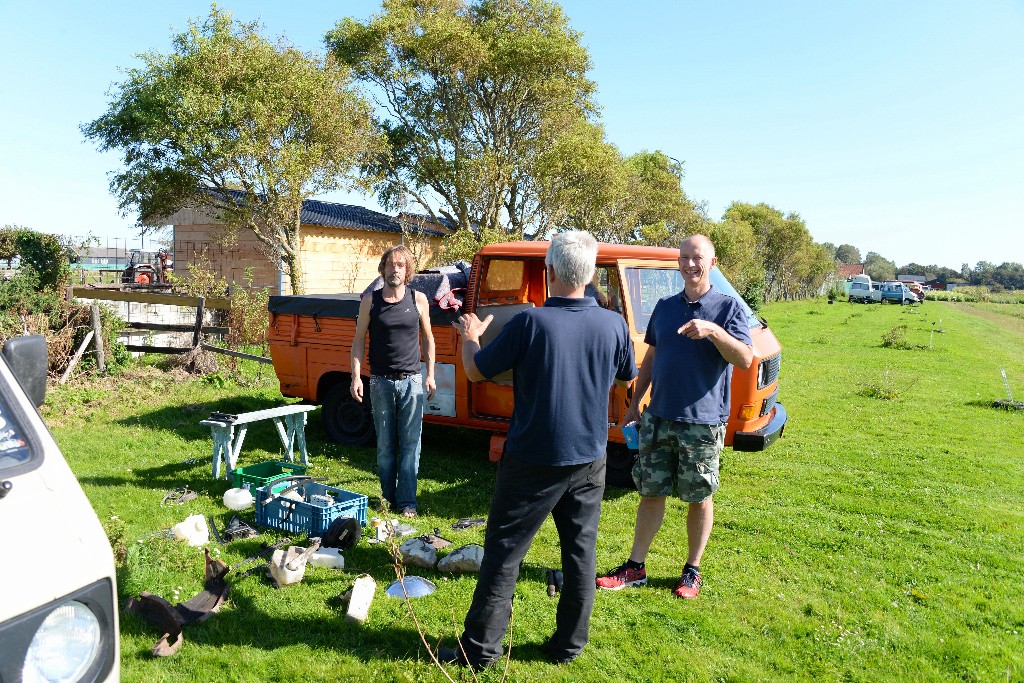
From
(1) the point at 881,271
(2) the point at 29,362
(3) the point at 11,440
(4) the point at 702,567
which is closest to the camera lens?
(3) the point at 11,440

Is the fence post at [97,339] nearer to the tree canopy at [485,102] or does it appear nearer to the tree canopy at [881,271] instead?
the tree canopy at [485,102]

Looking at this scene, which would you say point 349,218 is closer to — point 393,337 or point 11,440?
point 393,337

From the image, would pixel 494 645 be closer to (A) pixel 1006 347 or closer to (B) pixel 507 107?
(A) pixel 1006 347

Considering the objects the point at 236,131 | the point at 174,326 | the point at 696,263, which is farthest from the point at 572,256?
the point at 236,131

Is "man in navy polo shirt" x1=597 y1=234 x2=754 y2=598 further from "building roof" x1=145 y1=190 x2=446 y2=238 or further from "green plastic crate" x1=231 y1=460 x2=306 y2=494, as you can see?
"building roof" x1=145 y1=190 x2=446 y2=238

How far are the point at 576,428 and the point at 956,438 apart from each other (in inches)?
314

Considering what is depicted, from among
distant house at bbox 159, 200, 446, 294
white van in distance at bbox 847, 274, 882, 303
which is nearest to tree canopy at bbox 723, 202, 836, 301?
white van in distance at bbox 847, 274, 882, 303

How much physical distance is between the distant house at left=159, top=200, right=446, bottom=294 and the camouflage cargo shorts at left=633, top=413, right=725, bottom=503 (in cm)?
1968

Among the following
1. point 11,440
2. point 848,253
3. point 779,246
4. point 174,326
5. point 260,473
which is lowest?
point 260,473

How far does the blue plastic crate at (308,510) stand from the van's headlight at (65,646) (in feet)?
10.1

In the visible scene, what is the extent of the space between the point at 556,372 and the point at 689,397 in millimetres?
1203

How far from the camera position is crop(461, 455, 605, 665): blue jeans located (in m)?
3.31

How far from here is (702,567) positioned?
4.84 m

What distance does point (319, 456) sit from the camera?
7238 mm
